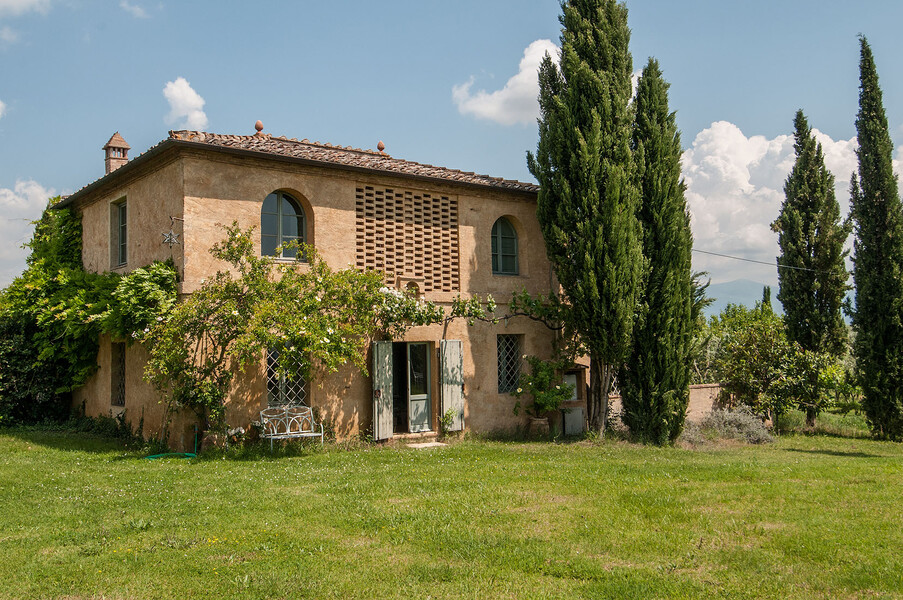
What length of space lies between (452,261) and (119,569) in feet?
32.8

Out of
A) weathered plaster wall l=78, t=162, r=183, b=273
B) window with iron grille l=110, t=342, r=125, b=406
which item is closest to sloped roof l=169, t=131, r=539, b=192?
weathered plaster wall l=78, t=162, r=183, b=273

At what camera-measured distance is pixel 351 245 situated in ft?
44.4

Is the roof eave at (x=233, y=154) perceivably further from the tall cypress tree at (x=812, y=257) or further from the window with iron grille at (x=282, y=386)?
the tall cypress tree at (x=812, y=257)

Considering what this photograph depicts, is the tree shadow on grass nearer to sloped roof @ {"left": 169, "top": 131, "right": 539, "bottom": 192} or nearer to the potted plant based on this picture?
the potted plant

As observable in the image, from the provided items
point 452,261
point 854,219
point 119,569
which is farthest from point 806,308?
point 119,569

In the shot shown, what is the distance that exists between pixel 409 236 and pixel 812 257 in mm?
12051

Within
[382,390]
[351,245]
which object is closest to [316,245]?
[351,245]

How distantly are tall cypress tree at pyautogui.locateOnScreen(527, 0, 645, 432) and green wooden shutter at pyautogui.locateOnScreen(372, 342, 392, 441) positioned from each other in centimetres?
409

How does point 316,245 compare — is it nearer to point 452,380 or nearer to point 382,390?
point 382,390

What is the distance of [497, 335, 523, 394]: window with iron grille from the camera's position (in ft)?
50.8

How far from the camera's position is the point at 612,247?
14.1 m

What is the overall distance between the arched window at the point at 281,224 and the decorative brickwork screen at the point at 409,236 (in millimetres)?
1151

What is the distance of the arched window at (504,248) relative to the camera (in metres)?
15.8

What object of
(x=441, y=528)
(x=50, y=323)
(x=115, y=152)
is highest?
(x=115, y=152)
